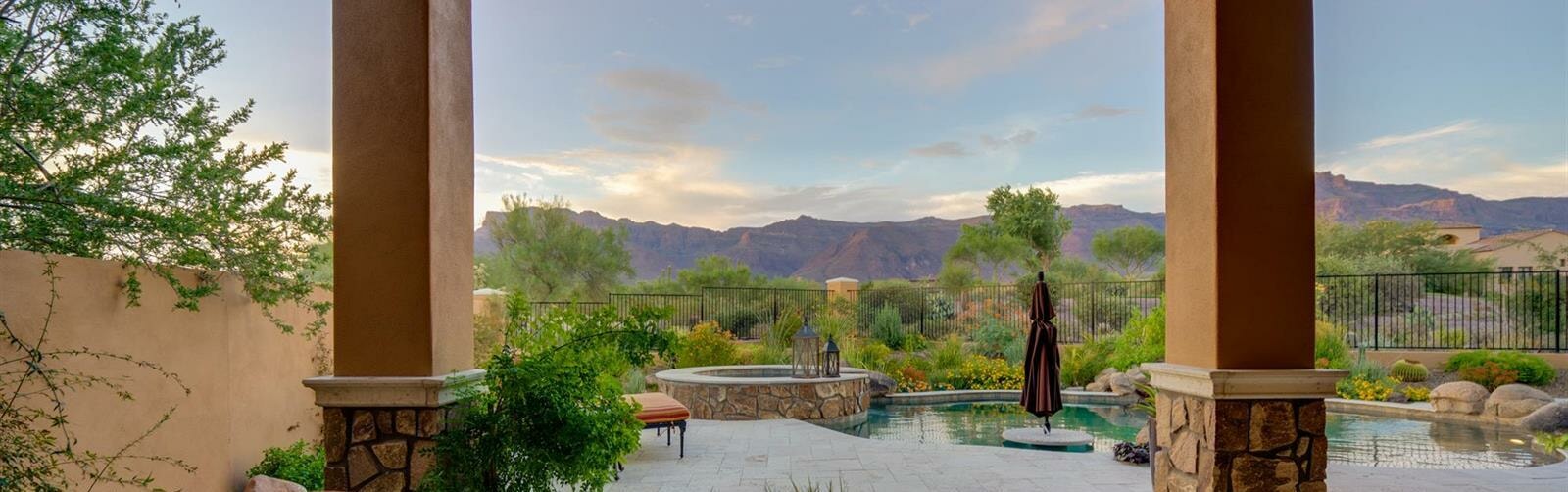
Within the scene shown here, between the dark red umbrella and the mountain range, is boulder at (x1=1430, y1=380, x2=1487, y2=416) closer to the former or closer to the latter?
the dark red umbrella

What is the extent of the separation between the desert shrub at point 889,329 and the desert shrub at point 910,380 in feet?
7.75

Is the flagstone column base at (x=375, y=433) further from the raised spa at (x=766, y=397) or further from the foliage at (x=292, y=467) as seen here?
the raised spa at (x=766, y=397)

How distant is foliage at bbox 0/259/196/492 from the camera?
308 centimetres

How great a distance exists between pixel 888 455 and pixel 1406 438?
5639 millimetres

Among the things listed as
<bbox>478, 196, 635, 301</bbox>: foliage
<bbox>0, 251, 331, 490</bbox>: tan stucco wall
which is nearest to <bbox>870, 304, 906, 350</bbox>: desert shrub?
<bbox>478, 196, 635, 301</bbox>: foliage

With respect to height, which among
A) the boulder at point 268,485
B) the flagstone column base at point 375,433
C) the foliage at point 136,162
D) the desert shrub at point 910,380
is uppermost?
the foliage at point 136,162

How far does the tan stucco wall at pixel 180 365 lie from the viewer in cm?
390

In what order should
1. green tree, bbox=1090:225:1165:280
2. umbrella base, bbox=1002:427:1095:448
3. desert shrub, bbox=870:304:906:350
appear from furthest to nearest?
1. green tree, bbox=1090:225:1165:280
2. desert shrub, bbox=870:304:906:350
3. umbrella base, bbox=1002:427:1095:448

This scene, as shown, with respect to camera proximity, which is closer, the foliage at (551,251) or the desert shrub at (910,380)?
the desert shrub at (910,380)

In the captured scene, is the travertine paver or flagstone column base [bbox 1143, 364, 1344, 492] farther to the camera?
the travertine paver

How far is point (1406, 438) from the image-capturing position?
8000 mm

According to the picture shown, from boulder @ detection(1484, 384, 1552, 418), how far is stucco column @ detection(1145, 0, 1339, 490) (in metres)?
8.24

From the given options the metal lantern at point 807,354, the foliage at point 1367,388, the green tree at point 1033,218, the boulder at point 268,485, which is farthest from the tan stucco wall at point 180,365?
the green tree at point 1033,218

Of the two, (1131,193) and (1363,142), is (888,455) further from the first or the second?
(1131,193)
